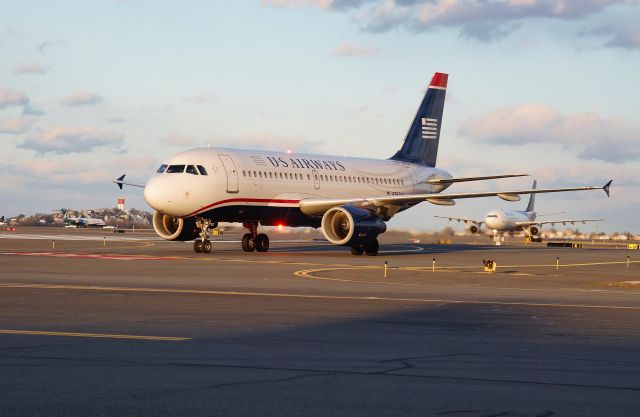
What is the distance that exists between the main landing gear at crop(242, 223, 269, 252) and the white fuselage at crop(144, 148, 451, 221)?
2.41 metres

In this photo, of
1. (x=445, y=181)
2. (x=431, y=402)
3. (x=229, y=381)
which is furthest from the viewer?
(x=445, y=181)

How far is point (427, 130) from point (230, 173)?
1784cm

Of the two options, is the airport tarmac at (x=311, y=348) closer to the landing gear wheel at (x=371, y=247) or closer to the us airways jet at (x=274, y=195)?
the us airways jet at (x=274, y=195)

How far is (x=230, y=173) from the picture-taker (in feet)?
146

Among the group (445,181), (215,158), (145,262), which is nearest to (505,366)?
(145,262)

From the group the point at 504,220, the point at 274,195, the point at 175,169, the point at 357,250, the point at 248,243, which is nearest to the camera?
the point at 175,169

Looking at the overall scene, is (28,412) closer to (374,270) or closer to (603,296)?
(603,296)

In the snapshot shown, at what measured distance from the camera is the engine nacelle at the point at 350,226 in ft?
146

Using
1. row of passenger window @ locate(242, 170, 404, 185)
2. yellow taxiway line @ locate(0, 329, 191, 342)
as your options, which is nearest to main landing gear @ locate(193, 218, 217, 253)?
row of passenger window @ locate(242, 170, 404, 185)

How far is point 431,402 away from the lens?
932 cm

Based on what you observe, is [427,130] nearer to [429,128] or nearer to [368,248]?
[429,128]

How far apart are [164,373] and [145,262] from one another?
1051 inches

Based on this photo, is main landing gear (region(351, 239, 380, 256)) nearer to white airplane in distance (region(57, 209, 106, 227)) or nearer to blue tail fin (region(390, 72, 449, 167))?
blue tail fin (region(390, 72, 449, 167))

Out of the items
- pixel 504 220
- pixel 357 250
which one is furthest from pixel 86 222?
pixel 357 250
